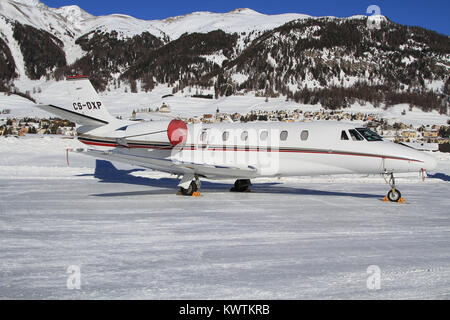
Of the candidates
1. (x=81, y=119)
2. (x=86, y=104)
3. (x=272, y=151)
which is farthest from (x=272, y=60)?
(x=272, y=151)

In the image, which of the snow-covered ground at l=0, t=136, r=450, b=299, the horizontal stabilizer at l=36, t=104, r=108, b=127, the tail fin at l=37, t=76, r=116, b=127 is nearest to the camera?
the snow-covered ground at l=0, t=136, r=450, b=299

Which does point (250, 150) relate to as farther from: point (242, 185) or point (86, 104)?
point (86, 104)

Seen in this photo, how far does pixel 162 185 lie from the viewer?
55.2ft

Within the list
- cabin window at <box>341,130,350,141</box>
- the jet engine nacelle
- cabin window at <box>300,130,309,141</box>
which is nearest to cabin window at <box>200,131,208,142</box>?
the jet engine nacelle

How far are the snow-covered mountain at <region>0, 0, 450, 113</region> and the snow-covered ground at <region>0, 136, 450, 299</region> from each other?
7297cm

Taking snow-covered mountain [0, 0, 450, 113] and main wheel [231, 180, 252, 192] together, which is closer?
main wheel [231, 180, 252, 192]

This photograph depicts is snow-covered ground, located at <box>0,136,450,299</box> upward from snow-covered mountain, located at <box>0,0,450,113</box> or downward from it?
downward

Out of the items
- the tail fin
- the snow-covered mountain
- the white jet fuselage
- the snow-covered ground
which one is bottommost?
the snow-covered ground

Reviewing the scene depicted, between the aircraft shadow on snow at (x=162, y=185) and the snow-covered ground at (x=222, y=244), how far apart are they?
17 cm

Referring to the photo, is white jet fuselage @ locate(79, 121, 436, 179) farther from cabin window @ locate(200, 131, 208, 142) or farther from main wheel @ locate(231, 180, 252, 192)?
main wheel @ locate(231, 180, 252, 192)

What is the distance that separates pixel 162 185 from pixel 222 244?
997 cm

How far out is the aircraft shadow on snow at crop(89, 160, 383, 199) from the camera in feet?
45.9

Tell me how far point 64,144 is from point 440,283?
1028 inches

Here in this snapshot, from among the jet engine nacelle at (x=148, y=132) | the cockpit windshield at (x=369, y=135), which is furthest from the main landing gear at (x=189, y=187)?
the cockpit windshield at (x=369, y=135)
